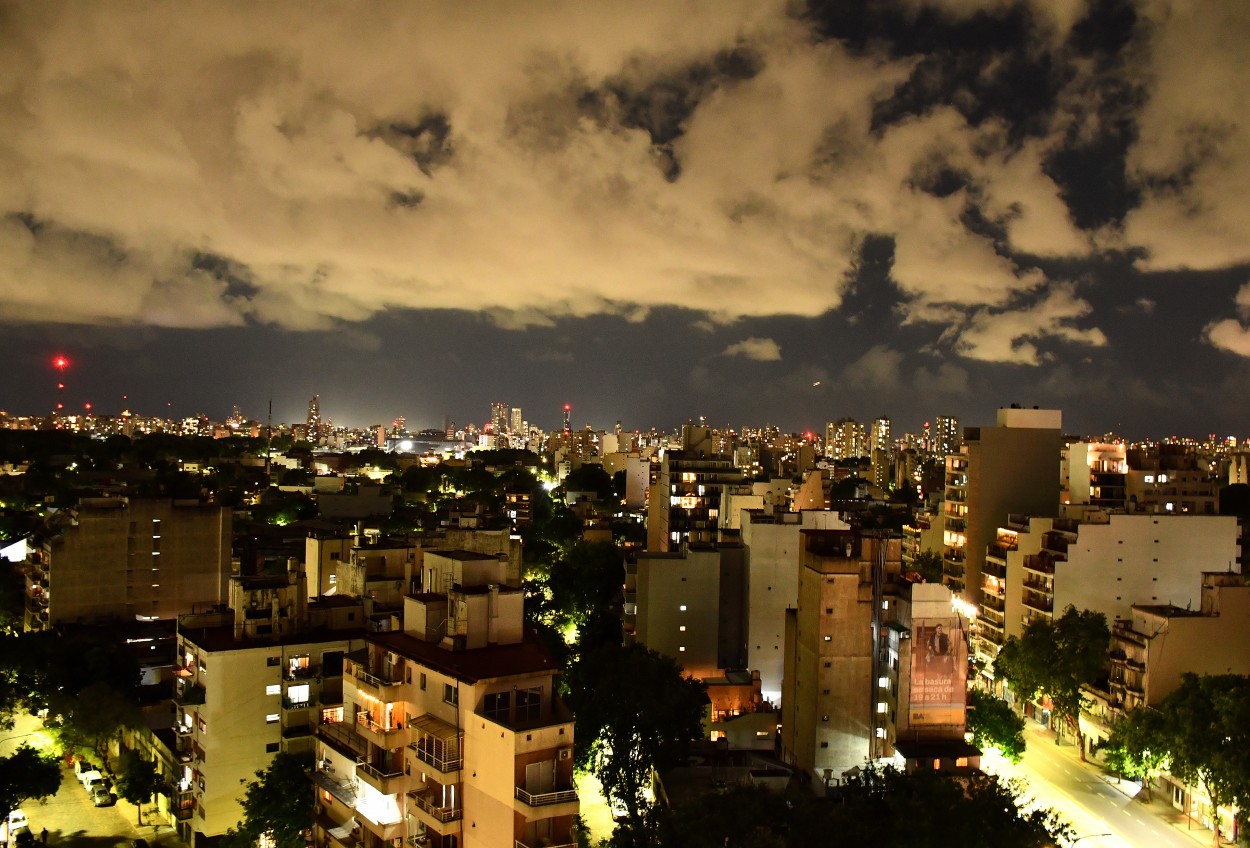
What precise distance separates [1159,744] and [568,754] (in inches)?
586

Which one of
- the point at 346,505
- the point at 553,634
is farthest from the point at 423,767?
the point at 346,505

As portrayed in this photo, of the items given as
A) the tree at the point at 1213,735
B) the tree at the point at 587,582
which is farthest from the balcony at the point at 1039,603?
the tree at the point at 587,582

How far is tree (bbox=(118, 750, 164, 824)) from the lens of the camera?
2062 cm

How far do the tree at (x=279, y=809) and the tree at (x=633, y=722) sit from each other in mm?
6077

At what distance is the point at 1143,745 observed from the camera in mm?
21000

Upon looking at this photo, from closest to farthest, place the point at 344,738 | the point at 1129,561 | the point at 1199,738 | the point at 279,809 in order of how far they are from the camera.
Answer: the point at 344,738 → the point at 279,809 → the point at 1199,738 → the point at 1129,561

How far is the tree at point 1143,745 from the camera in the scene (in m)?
20.7

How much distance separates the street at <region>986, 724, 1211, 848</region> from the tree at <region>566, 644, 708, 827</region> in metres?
8.42

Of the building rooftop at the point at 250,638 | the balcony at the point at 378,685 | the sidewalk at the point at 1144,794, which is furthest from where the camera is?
the sidewalk at the point at 1144,794

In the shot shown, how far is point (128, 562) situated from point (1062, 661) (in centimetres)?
3223

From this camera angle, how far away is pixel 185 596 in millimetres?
34969

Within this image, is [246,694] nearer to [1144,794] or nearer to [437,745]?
[437,745]

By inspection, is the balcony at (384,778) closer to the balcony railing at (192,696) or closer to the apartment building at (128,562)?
the balcony railing at (192,696)

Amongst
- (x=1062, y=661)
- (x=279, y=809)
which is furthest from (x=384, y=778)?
(x=1062, y=661)
